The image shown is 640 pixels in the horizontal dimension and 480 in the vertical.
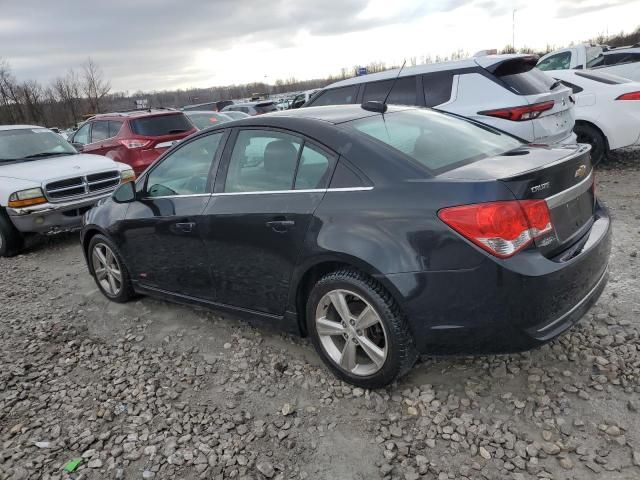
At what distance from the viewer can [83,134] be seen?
10.6 meters

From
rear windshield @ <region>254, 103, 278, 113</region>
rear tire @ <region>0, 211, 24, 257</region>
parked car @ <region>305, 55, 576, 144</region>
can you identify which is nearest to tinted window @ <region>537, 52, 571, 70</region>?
parked car @ <region>305, 55, 576, 144</region>

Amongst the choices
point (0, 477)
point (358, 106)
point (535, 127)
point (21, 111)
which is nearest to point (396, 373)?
point (358, 106)

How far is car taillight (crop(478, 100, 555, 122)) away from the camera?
5.47 meters

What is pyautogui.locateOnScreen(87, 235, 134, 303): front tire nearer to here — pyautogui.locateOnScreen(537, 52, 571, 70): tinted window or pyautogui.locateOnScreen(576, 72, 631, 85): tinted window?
pyautogui.locateOnScreen(576, 72, 631, 85): tinted window

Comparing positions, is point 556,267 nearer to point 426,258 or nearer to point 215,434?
point 426,258

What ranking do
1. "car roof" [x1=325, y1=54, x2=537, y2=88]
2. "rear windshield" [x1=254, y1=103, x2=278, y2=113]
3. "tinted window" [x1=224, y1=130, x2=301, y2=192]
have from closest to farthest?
1. "tinted window" [x1=224, y1=130, x2=301, y2=192]
2. "car roof" [x1=325, y1=54, x2=537, y2=88]
3. "rear windshield" [x1=254, y1=103, x2=278, y2=113]

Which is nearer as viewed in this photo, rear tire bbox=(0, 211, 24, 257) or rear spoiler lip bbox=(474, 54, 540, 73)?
rear spoiler lip bbox=(474, 54, 540, 73)

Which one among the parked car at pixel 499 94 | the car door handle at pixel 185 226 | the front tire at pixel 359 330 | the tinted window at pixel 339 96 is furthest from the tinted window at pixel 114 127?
the front tire at pixel 359 330

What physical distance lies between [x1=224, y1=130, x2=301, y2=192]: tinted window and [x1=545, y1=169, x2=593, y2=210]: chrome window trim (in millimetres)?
1464

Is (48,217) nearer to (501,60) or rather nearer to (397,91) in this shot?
(397,91)

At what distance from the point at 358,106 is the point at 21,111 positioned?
46.7 m

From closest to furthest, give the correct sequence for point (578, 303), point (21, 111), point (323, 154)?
point (578, 303), point (323, 154), point (21, 111)

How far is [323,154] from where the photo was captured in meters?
2.93

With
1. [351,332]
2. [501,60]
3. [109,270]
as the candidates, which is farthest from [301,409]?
[501,60]
